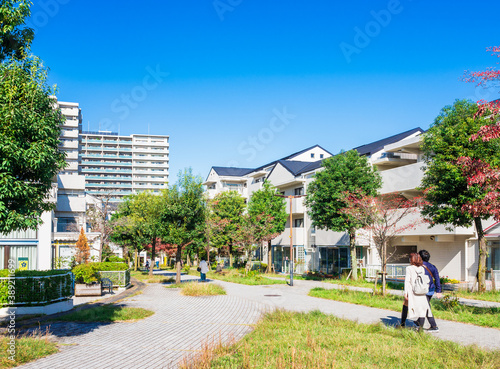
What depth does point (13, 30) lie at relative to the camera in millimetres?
9914

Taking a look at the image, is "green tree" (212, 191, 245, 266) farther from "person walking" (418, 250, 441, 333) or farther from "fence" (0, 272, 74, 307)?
"person walking" (418, 250, 441, 333)

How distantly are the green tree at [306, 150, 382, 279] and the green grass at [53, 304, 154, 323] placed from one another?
1744 centimetres

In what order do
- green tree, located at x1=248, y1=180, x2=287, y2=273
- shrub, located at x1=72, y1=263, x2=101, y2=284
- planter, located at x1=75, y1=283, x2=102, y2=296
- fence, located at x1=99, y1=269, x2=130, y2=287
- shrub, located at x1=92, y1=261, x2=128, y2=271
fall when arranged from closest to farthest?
planter, located at x1=75, y1=283, x2=102, y2=296
shrub, located at x1=72, y1=263, x2=101, y2=284
fence, located at x1=99, y1=269, x2=130, y2=287
shrub, located at x1=92, y1=261, x2=128, y2=271
green tree, located at x1=248, y1=180, x2=287, y2=273

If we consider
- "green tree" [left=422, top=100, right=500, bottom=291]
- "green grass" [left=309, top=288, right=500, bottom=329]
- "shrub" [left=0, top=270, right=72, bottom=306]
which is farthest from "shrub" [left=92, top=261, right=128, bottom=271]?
"green tree" [left=422, top=100, right=500, bottom=291]

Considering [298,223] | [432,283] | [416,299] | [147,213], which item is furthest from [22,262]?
[298,223]

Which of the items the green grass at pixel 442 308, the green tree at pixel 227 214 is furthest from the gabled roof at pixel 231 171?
the green grass at pixel 442 308

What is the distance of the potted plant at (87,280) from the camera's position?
1978 centimetres

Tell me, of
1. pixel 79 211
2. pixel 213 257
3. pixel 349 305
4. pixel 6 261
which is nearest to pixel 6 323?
pixel 349 305

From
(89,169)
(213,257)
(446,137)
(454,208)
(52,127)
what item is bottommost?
(213,257)

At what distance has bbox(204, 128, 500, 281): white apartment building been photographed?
91.6ft

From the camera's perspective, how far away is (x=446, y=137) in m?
20.3

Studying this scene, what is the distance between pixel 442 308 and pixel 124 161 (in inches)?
5148

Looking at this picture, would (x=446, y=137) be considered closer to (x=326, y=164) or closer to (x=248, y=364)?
(x=326, y=164)

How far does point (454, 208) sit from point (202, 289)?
11766mm
